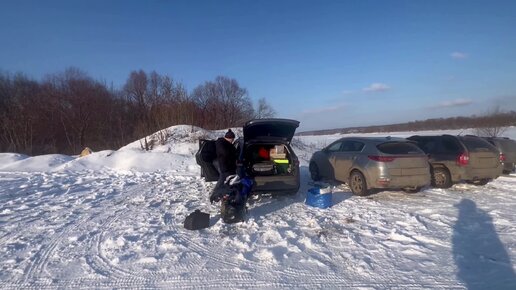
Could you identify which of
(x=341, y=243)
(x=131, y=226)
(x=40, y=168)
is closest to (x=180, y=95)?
(x=40, y=168)

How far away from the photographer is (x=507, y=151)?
10.6 meters

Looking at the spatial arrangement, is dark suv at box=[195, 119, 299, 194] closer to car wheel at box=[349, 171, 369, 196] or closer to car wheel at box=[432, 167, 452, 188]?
car wheel at box=[349, 171, 369, 196]

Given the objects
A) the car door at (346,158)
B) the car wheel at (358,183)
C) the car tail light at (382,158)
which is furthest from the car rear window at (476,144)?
the car wheel at (358,183)

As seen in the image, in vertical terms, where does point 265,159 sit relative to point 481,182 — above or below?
above

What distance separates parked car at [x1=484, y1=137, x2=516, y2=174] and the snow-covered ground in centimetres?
272

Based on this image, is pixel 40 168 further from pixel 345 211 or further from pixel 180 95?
pixel 180 95

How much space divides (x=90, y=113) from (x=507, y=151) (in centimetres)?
3791

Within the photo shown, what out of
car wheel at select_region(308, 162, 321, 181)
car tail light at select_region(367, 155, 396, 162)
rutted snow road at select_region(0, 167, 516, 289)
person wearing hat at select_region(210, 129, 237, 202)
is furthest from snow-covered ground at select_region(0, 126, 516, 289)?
car wheel at select_region(308, 162, 321, 181)

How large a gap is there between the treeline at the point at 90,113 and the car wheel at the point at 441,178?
60.2 ft

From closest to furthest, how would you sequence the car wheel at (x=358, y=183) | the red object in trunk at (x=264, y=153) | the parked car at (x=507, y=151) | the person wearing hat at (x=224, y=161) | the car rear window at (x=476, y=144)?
the person wearing hat at (x=224, y=161)
the car wheel at (x=358, y=183)
the red object in trunk at (x=264, y=153)
the car rear window at (x=476, y=144)
the parked car at (x=507, y=151)

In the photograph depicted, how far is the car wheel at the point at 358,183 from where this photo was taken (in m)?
7.26

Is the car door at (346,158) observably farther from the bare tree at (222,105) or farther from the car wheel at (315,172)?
the bare tree at (222,105)

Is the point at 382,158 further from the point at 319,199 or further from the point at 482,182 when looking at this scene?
the point at 482,182

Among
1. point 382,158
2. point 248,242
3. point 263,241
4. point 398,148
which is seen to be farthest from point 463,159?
point 248,242
